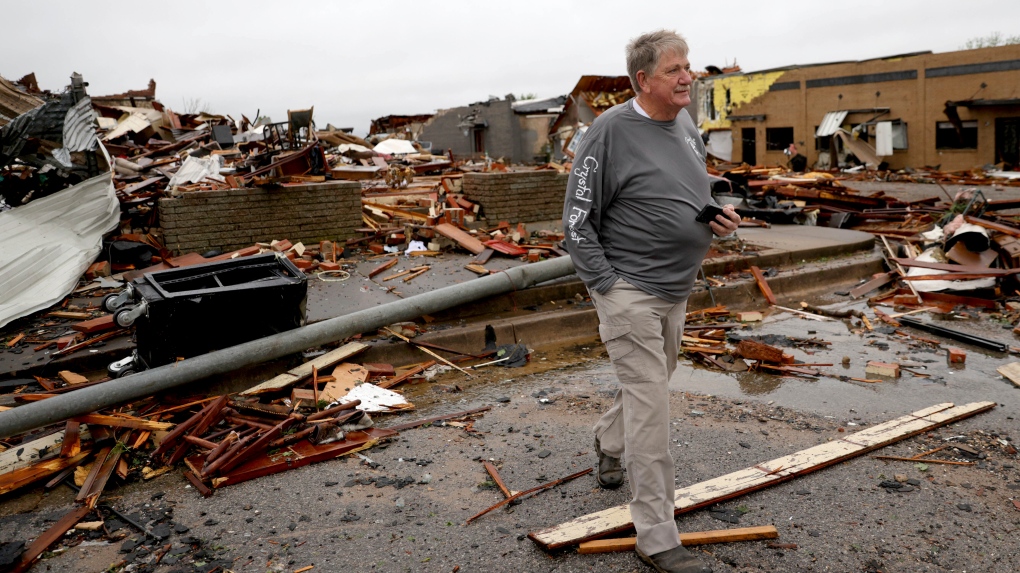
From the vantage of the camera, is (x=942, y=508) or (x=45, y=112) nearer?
(x=942, y=508)

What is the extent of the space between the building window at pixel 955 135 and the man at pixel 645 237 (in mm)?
28839

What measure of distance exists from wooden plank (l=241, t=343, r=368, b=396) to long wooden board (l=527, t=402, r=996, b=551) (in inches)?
109

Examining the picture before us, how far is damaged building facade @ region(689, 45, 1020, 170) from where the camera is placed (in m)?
26.2

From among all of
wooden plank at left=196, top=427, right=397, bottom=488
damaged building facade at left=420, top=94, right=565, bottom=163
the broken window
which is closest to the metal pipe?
wooden plank at left=196, top=427, right=397, bottom=488

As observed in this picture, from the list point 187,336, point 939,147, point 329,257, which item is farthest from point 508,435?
point 939,147

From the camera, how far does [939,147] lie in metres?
28.1

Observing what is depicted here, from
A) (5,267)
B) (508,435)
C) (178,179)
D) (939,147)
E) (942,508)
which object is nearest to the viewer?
(942,508)

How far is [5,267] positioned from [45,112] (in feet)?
5.36

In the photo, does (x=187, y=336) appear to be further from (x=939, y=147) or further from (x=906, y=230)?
(x=939, y=147)

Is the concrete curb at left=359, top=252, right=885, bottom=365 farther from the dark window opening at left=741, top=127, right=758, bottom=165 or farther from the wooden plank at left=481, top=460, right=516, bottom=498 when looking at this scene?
the dark window opening at left=741, top=127, right=758, bottom=165

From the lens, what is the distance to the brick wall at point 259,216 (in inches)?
339

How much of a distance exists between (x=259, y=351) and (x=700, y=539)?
3.56 m

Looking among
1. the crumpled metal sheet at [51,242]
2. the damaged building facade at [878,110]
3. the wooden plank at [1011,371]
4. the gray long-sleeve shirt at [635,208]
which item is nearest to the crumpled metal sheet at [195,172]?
the crumpled metal sheet at [51,242]

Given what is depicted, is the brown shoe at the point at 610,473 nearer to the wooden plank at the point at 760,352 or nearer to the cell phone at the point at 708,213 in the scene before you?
the cell phone at the point at 708,213
